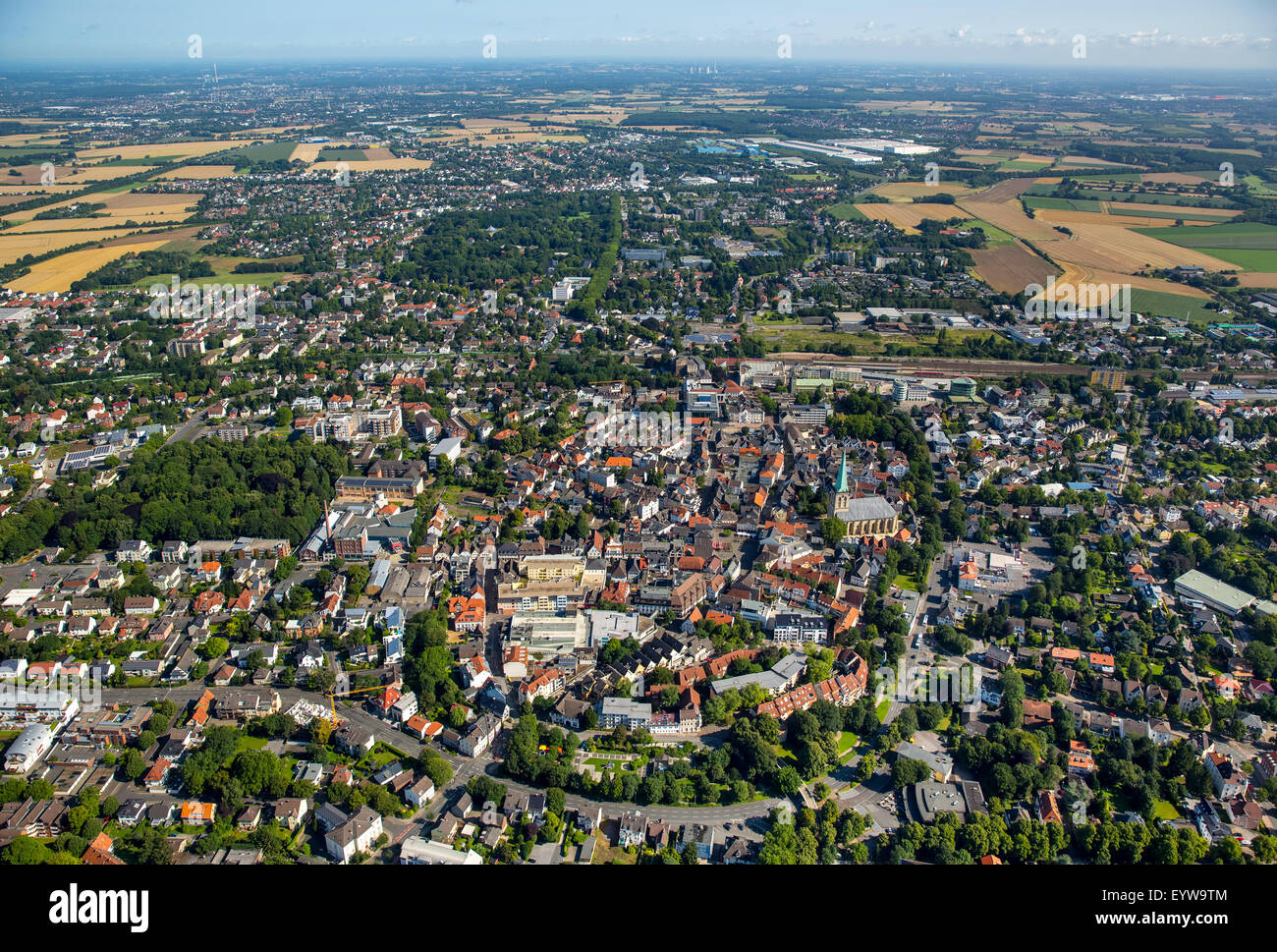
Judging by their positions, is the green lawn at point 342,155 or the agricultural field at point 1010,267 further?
the green lawn at point 342,155

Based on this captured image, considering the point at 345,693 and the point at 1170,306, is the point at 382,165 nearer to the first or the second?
the point at 1170,306

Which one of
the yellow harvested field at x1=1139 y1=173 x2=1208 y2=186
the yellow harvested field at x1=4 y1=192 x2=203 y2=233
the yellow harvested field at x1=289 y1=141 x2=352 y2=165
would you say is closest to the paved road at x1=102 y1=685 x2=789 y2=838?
the yellow harvested field at x1=4 y1=192 x2=203 y2=233

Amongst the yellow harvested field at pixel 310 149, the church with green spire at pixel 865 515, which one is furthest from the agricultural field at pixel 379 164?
the church with green spire at pixel 865 515

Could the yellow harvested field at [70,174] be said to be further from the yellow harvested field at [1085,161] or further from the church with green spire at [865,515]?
the yellow harvested field at [1085,161]

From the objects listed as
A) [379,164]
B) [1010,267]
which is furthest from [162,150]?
[1010,267]
